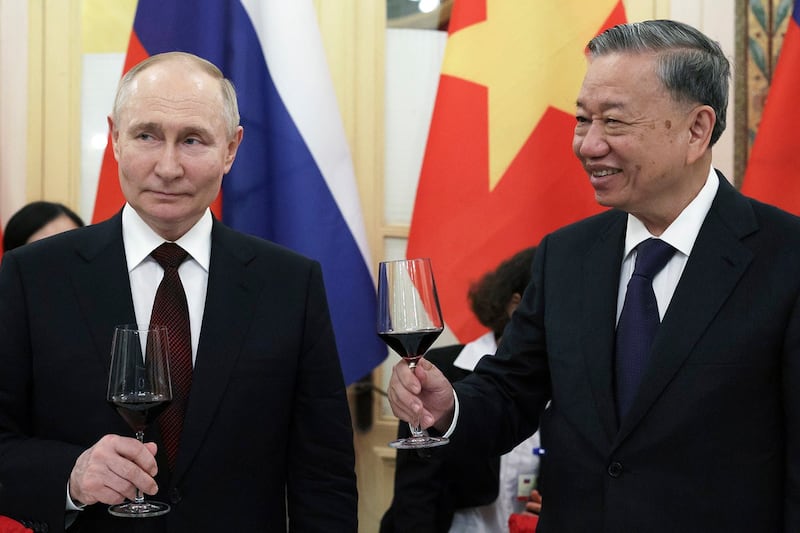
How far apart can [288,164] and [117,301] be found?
1775 millimetres

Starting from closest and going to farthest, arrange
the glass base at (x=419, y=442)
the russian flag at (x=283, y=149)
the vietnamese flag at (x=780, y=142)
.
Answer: the glass base at (x=419, y=442), the vietnamese flag at (x=780, y=142), the russian flag at (x=283, y=149)

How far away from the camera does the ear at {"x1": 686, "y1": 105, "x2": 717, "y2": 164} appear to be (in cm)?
210

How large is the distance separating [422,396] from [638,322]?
1.45ft

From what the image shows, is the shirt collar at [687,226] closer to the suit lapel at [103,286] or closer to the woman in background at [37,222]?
the suit lapel at [103,286]

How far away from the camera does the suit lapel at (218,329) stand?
208 centimetres

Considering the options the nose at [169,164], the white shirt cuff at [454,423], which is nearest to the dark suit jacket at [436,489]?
the white shirt cuff at [454,423]

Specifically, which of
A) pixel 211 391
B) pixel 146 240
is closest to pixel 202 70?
pixel 146 240

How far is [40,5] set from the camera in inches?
163

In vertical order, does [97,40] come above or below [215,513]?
above

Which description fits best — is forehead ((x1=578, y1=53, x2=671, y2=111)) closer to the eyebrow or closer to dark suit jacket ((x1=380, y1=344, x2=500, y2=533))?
the eyebrow

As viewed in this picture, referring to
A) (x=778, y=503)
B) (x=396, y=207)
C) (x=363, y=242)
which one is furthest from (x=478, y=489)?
(x=778, y=503)

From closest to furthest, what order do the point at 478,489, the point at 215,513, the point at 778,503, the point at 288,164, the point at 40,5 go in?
1. the point at 778,503
2. the point at 215,513
3. the point at 478,489
4. the point at 288,164
5. the point at 40,5

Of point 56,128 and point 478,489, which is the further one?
point 56,128

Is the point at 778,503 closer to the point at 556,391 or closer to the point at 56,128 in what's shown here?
the point at 556,391
